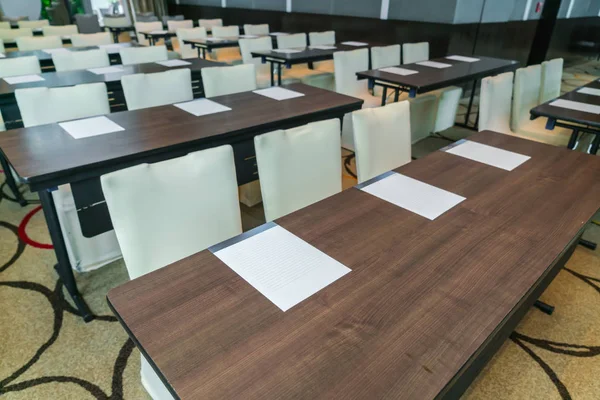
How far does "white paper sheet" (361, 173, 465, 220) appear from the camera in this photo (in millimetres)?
1317

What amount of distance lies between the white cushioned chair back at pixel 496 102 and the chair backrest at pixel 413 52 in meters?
1.49

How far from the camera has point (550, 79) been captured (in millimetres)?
3385

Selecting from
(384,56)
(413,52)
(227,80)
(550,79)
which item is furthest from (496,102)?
(227,80)

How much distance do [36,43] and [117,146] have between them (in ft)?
11.9

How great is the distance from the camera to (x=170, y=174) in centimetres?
130

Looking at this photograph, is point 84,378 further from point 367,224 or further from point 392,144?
point 392,144

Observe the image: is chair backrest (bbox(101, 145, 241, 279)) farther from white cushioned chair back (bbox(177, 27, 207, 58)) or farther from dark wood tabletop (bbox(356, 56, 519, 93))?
white cushioned chair back (bbox(177, 27, 207, 58))

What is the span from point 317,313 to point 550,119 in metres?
2.33

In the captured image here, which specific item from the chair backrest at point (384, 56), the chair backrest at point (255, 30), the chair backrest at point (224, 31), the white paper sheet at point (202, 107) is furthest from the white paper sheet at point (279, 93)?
the chair backrest at point (255, 30)

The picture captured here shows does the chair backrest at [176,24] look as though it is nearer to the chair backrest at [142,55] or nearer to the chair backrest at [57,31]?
the chair backrest at [57,31]

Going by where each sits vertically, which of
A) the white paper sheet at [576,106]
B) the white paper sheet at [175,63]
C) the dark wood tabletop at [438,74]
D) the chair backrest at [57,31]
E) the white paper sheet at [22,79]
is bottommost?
the white paper sheet at [576,106]

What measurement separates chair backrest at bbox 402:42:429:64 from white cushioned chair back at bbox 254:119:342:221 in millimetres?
2847

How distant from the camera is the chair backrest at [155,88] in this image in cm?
244

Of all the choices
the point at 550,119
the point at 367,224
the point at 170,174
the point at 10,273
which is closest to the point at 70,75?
the point at 10,273
